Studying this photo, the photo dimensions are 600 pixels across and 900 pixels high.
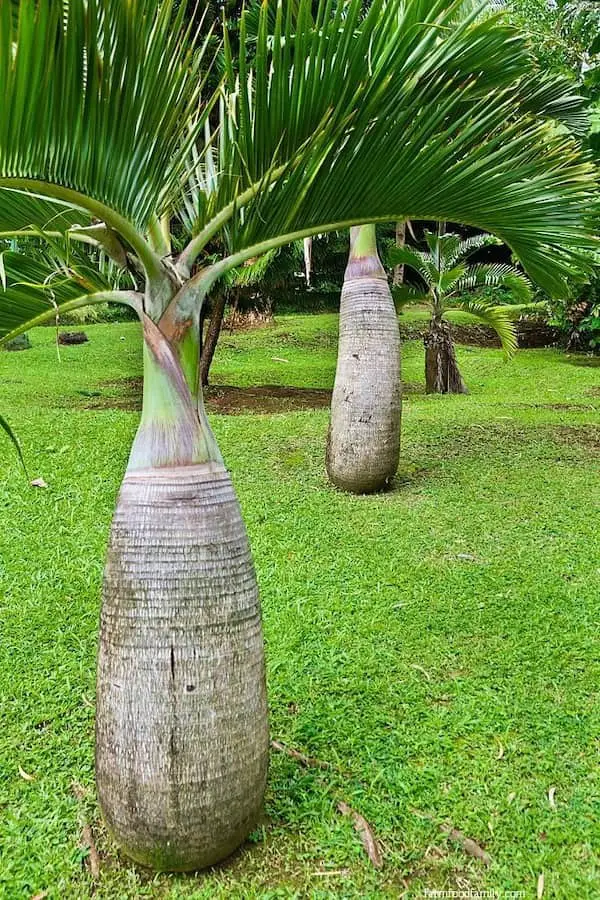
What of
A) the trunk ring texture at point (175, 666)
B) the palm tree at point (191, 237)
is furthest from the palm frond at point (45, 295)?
the trunk ring texture at point (175, 666)

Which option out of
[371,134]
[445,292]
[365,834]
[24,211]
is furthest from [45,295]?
Result: [445,292]

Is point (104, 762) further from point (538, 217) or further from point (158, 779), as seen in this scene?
point (538, 217)

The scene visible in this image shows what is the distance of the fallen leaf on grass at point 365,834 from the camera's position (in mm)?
1867

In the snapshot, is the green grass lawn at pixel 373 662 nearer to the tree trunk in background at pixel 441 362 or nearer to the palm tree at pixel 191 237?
the palm tree at pixel 191 237

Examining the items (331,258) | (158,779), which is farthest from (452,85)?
(331,258)

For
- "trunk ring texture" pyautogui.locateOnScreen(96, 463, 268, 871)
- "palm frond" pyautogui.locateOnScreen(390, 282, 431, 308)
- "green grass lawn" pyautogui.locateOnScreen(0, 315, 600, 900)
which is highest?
"palm frond" pyautogui.locateOnScreen(390, 282, 431, 308)

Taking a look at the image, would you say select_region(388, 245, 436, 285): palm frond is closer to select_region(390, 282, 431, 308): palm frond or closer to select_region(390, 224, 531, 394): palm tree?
select_region(390, 224, 531, 394): palm tree

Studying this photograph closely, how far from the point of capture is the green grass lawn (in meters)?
1.87

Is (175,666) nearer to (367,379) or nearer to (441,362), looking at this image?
(367,379)

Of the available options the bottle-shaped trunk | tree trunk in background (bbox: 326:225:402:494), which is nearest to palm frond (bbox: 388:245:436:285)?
tree trunk in background (bbox: 326:225:402:494)

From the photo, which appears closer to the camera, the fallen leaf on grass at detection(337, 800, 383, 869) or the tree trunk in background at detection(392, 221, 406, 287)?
the fallen leaf on grass at detection(337, 800, 383, 869)

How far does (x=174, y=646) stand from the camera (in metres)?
1.65

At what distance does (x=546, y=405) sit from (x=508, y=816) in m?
6.47

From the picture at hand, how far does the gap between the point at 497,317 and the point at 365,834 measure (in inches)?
250
